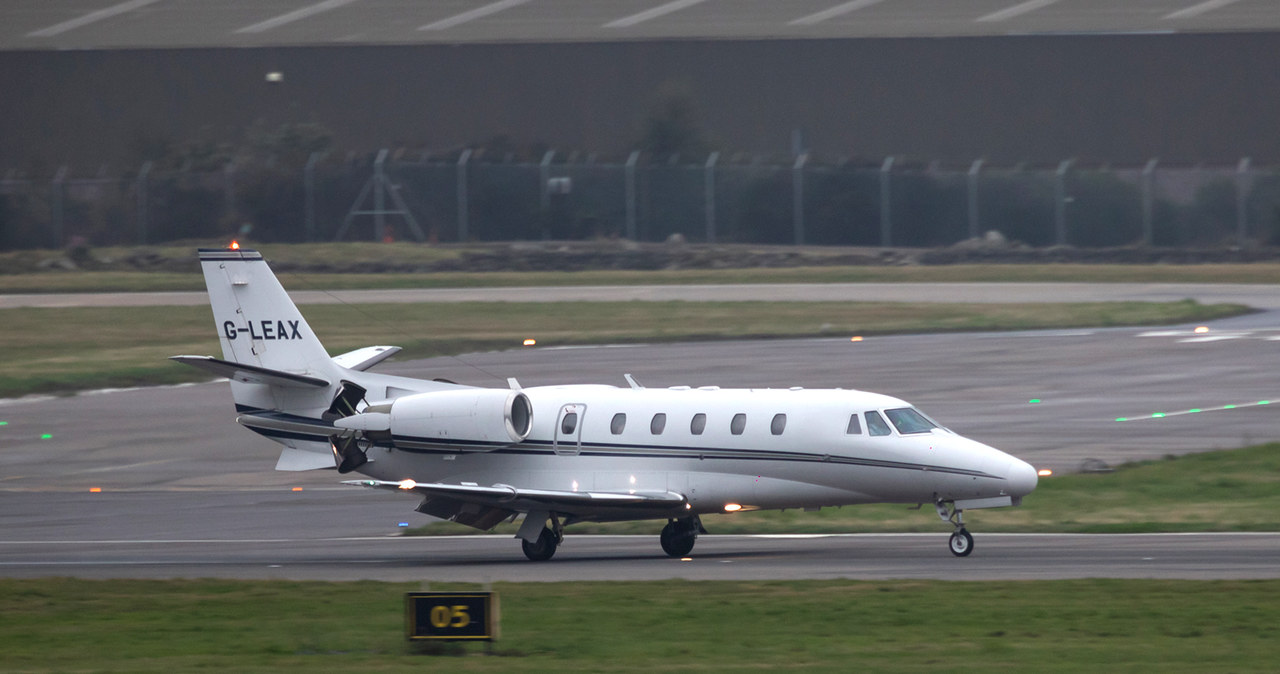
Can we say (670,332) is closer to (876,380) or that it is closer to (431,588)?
(876,380)

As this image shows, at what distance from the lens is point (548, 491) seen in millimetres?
26547

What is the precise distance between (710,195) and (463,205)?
11.9 meters

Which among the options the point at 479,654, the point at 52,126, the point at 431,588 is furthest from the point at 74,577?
the point at 52,126

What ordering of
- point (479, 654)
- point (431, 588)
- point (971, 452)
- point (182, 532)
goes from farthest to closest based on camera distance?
point (182, 532)
point (971, 452)
point (431, 588)
point (479, 654)

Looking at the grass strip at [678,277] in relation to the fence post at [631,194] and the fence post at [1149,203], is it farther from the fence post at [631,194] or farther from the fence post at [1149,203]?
the fence post at [631,194]

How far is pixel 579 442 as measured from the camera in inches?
1069

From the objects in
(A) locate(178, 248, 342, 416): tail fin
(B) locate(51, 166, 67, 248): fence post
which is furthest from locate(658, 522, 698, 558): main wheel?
(B) locate(51, 166, 67, 248): fence post

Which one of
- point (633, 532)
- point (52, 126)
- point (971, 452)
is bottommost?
point (633, 532)

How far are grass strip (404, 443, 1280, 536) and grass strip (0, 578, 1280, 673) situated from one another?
316 inches

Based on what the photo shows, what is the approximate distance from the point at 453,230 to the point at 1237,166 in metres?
37.0

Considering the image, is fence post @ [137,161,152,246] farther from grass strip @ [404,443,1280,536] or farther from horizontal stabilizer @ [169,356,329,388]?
horizontal stabilizer @ [169,356,329,388]

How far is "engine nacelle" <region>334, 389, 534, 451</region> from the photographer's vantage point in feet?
89.3

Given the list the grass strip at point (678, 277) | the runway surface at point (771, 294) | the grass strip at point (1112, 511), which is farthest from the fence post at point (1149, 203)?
the grass strip at point (1112, 511)

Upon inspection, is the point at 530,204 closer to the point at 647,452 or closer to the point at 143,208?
the point at 143,208
